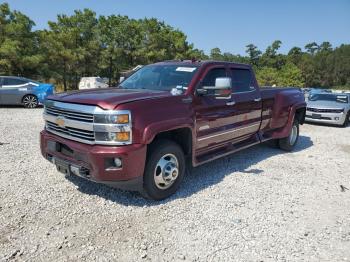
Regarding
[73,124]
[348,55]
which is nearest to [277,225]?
[73,124]

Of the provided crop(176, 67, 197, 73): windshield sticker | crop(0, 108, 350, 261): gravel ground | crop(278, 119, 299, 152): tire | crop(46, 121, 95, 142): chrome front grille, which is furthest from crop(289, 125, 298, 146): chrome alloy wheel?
crop(46, 121, 95, 142): chrome front grille

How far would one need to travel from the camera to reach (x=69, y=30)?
2795 cm

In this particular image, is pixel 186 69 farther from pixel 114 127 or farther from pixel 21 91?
pixel 21 91

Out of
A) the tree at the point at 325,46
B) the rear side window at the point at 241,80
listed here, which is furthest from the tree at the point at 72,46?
the tree at the point at 325,46

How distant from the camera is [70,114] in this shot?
4.11 metres

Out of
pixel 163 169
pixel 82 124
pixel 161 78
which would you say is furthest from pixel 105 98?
pixel 161 78

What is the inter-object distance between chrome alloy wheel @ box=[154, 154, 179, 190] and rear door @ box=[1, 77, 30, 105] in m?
11.6

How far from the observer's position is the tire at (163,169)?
4.14 metres

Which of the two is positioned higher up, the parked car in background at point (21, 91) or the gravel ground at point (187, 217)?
the parked car in background at point (21, 91)

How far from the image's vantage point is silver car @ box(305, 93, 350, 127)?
12312 mm

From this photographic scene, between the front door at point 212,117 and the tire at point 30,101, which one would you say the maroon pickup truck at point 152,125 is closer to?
the front door at point 212,117

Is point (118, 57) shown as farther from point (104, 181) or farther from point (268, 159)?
point (104, 181)

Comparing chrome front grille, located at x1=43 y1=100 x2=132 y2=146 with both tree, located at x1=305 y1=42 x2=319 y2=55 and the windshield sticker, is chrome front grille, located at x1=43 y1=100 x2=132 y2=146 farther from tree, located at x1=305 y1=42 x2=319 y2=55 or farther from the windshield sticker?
tree, located at x1=305 y1=42 x2=319 y2=55

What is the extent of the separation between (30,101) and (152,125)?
11.9 meters
